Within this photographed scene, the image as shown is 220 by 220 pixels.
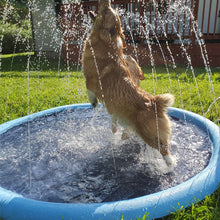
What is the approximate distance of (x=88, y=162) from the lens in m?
2.89

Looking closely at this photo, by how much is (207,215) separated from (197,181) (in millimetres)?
284

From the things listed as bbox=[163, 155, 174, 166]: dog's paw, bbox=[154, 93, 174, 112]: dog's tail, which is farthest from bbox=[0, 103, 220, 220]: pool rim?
bbox=[154, 93, 174, 112]: dog's tail

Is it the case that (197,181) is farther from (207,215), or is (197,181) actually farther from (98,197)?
(98,197)

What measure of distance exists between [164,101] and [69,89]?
3974 mm

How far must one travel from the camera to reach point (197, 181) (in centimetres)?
218

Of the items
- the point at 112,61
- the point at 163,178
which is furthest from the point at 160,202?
the point at 112,61

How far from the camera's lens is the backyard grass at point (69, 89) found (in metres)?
4.82

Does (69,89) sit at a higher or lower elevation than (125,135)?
higher

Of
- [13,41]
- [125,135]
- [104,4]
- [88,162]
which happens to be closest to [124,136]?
[125,135]

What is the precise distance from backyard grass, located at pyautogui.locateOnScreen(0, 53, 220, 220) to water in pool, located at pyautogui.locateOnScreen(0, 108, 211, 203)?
38.9 inches

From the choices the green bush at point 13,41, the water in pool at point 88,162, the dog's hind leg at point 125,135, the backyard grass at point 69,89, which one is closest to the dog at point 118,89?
the water in pool at point 88,162

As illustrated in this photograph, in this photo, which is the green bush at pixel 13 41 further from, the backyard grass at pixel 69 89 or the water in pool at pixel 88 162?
the water in pool at pixel 88 162

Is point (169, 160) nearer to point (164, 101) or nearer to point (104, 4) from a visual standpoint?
point (164, 101)

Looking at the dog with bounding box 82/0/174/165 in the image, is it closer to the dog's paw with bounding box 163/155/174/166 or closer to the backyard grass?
the dog's paw with bounding box 163/155/174/166
